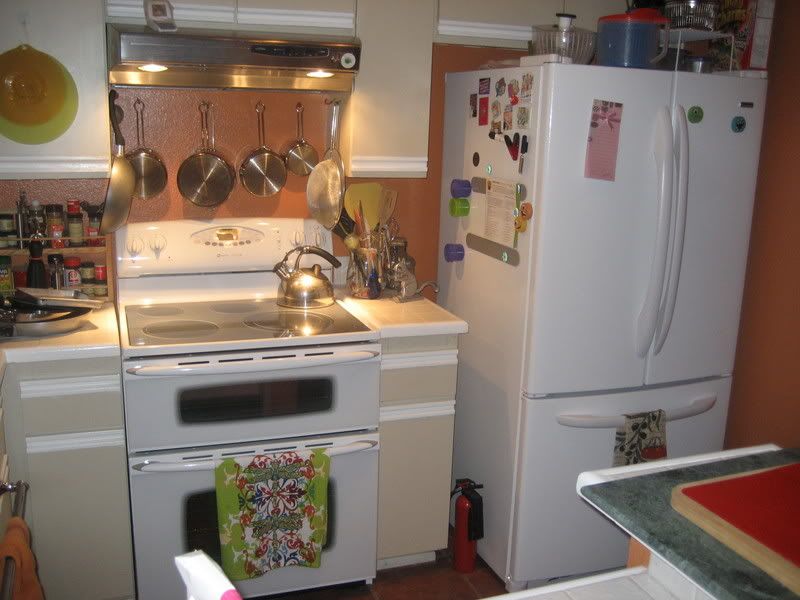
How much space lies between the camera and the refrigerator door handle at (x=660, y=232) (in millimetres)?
2393

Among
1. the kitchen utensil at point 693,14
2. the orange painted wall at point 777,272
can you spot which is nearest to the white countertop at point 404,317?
the orange painted wall at point 777,272

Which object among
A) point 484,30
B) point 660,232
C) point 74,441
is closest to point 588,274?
point 660,232

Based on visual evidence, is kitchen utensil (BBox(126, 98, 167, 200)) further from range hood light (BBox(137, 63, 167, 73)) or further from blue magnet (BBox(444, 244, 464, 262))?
blue magnet (BBox(444, 244, 464, 262))

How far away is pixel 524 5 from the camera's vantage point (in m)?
2.87

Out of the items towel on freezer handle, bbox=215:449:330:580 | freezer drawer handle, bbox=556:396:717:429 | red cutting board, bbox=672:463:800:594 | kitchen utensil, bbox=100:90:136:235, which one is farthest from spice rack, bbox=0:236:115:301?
red cutting board, bbox=672:463:800:594

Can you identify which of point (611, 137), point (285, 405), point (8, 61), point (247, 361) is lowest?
point (285, 405)

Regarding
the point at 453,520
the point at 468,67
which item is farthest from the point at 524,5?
the point at 453,520

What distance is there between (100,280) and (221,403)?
75cm

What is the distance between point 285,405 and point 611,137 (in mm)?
1264

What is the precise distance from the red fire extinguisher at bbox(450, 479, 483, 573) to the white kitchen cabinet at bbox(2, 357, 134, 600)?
1.09 m

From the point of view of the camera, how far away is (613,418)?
2566 mm

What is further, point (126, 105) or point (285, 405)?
point (126, 105)

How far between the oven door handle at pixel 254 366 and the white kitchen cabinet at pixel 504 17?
1213 millimetres

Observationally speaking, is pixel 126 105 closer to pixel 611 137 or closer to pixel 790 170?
pixel 611 137
